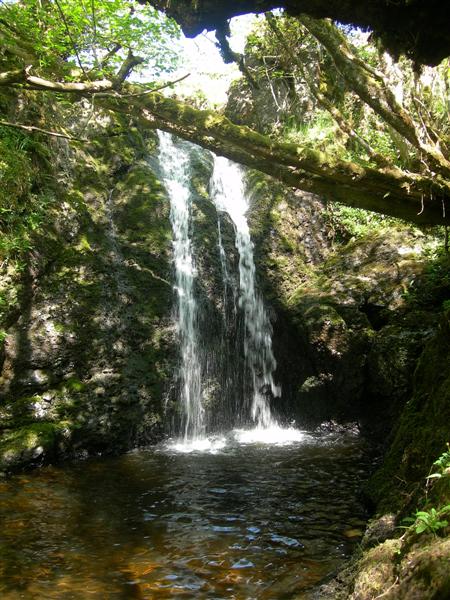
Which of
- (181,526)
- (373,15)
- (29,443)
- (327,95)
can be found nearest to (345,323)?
(327,95)

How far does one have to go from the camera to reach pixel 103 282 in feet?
28.6

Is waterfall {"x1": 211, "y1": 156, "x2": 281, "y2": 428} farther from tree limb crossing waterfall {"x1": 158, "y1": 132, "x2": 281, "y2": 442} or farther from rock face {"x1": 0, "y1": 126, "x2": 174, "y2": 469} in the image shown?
rock face {"x1": 0, "y1": 126, "x2": 174, "y2": 469}

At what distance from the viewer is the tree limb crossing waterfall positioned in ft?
29.6

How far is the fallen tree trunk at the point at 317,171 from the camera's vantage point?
5.30m

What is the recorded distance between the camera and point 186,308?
9.45 m

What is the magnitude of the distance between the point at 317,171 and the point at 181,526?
4128 mm

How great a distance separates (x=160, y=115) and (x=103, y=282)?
3.71m

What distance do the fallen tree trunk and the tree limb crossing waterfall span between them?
13.6ft

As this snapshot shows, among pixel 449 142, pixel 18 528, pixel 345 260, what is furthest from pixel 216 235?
pixel 18 528

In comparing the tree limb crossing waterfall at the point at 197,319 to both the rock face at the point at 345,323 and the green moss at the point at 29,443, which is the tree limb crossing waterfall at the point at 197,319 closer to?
the rock face at the point at 345,323

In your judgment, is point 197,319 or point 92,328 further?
point 197,319

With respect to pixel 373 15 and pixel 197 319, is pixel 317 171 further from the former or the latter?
pixel 197 319

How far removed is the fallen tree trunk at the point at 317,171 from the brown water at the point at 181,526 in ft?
11.1

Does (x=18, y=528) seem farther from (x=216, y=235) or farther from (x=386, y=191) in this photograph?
(x=216, y=235)
